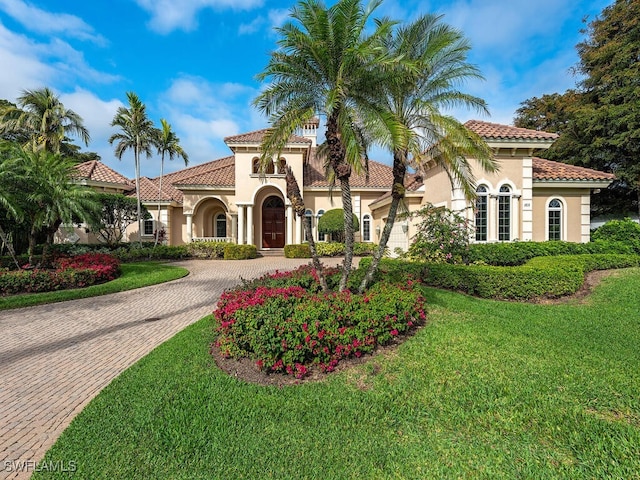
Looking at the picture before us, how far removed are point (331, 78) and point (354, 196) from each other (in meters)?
16.7

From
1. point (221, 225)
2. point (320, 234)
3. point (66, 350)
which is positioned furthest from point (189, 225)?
point (66, 350)

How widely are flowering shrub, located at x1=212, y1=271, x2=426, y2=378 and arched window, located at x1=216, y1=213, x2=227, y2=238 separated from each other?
19.2 metres

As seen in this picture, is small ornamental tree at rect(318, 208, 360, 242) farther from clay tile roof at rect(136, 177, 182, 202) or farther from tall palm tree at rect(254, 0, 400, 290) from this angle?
tall palm tree at rect(254, 0, 400, 290)

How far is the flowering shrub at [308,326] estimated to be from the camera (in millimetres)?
4363

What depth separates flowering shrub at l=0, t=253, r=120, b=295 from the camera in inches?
391

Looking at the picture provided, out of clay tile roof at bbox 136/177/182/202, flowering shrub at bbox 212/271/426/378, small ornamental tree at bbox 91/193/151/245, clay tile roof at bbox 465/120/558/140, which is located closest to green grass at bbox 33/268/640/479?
flowering shrub at bbox 212/271/426/378

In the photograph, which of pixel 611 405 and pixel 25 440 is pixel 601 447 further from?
pixel 25 440

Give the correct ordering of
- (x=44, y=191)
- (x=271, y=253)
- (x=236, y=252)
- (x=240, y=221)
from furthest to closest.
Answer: (x=271, y=253) < (x=240, y=221) < (x=236, y=252) < (x=44, y=191)

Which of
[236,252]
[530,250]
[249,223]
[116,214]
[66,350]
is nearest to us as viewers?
[66,350]

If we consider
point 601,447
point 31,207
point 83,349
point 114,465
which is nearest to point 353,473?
point 114,465

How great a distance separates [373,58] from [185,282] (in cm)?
1055

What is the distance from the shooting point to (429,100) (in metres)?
6.73

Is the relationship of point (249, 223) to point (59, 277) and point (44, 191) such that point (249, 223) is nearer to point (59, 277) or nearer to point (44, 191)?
point (44, 191)

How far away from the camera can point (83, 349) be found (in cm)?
560
